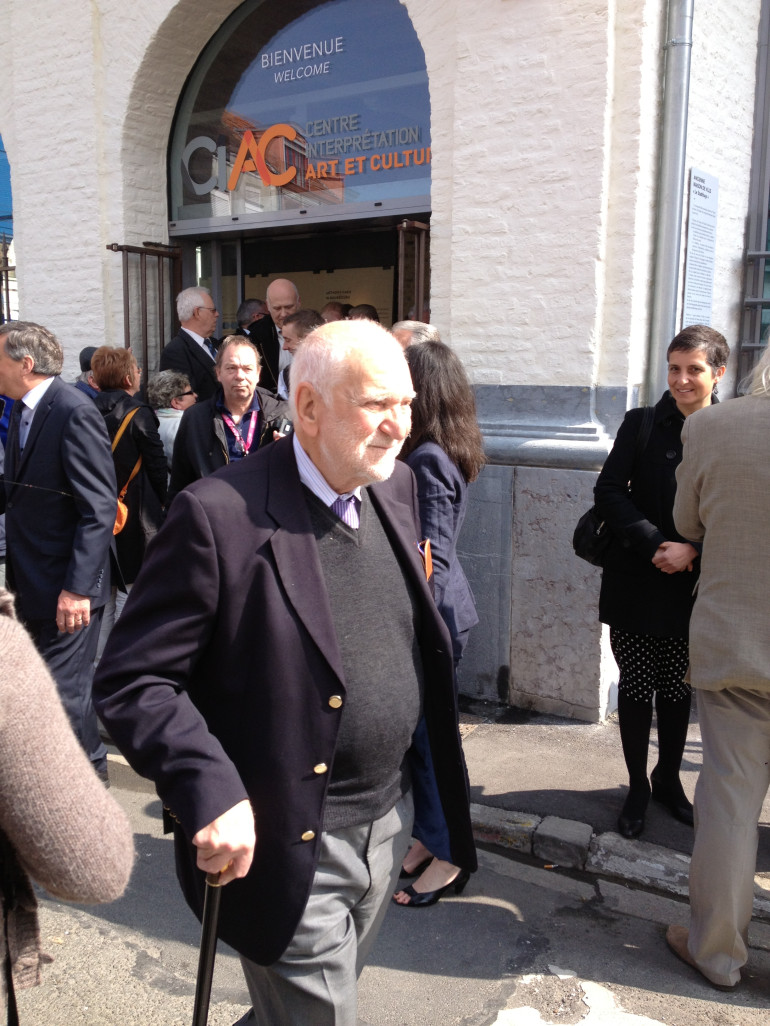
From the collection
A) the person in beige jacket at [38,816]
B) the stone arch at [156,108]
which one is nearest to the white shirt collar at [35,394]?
the person in beige jacket at [38,816]

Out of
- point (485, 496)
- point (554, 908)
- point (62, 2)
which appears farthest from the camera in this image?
point (62, 2)

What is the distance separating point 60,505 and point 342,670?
2.51m

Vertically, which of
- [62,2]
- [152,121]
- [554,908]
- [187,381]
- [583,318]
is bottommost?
[554,908]

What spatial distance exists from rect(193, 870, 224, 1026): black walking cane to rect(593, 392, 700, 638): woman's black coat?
2.26 metres

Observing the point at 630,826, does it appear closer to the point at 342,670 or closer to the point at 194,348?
the point at 342,670

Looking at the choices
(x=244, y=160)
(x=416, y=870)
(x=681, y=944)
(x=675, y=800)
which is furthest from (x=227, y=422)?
(x=244, y=160)

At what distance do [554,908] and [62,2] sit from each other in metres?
7.03

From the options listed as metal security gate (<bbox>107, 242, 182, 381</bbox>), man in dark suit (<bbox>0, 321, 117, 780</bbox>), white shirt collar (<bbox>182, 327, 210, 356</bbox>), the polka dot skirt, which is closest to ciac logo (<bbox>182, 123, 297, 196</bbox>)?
metal security gate (<bbox>107, 242, 182, 381</bbox>)

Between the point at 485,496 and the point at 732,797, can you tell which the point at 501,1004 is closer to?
the point at 732,797

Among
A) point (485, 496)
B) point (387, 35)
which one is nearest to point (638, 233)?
point (485, 496)

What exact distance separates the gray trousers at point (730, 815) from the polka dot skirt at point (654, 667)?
0.83 metres

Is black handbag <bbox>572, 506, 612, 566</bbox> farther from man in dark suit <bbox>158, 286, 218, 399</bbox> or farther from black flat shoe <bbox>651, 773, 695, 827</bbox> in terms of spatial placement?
man in dark suit <bbox>158, 286, 218, 399</bbox>

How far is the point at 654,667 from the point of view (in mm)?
3656

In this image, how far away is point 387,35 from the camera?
600 centimetres
